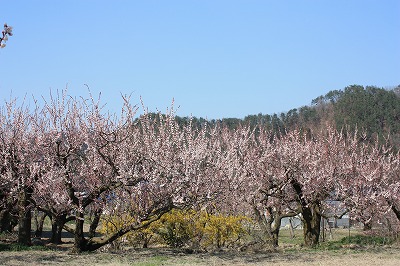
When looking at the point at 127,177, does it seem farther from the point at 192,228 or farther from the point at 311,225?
the point at 311,225

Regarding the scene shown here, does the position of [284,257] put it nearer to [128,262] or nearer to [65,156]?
[128,262]

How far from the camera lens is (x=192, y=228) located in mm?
14398

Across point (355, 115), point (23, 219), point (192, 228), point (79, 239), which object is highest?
point (355, 115)

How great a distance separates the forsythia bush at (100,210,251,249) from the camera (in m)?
14.2

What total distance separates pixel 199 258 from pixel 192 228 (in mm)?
2453

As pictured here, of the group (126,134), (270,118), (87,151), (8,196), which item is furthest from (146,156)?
(270,118)

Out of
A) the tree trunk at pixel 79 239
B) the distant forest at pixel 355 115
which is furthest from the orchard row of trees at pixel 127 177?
the distant forest at pixel 355 115

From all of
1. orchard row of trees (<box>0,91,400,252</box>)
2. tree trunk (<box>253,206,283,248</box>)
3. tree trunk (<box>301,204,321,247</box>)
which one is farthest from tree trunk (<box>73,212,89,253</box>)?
tree trunk (<box>301,204,321,247</box>)

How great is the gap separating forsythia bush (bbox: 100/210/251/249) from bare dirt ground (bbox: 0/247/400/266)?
100 cm

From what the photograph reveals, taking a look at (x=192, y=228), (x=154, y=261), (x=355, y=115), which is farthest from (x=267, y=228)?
(x=355, y=115)

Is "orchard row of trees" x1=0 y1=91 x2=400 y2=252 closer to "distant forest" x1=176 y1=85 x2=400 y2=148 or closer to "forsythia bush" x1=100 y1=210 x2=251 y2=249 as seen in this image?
"forsythia bush" x1=100 y1=210 x2=251 y2=249

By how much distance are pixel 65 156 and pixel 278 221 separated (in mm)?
8538

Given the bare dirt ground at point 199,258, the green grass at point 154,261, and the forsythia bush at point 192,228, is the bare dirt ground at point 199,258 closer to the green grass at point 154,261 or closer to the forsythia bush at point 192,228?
the green grass at point 154,261

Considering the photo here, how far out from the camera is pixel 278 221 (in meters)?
17.4
